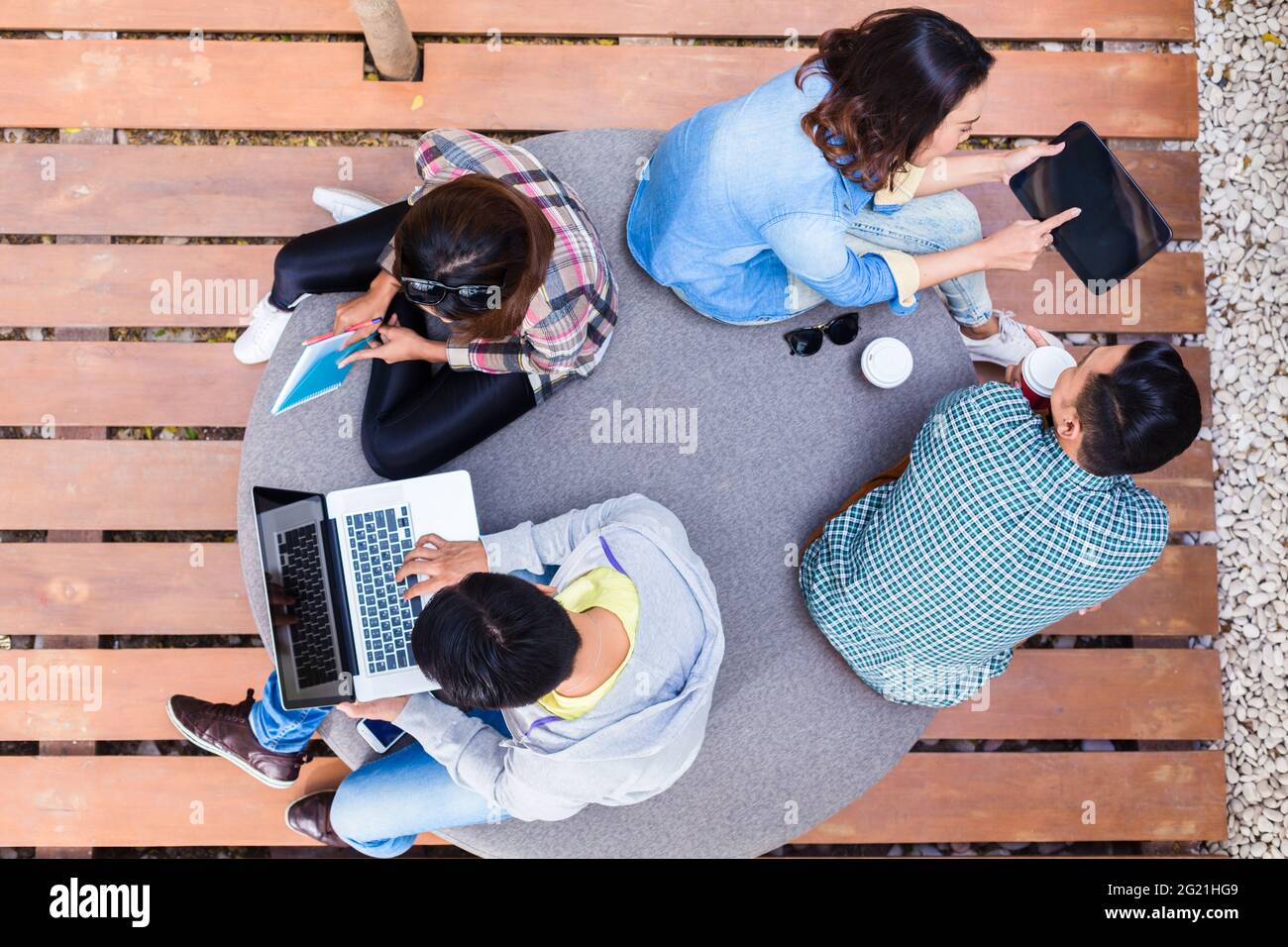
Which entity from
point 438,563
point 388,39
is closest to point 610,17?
point 388,39

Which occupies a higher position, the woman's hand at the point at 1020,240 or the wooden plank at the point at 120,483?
the woman's hand at the point at 1020,240

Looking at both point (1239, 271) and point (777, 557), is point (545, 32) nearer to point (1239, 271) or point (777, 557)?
point (777, 557)

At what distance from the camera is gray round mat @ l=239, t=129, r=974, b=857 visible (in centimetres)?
197

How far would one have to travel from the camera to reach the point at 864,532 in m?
1.83

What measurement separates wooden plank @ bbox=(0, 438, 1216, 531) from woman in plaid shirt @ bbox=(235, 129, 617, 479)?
1.82ft

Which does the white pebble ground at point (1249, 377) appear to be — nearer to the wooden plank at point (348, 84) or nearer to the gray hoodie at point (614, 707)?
the wooden plank at point (348, 84)

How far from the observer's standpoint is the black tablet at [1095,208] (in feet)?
6.32

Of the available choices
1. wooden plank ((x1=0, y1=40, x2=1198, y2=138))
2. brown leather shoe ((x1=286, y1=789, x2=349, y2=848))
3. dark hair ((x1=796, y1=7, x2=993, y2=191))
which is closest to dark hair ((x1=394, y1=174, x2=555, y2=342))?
dark hair ((x1=796, y1=7, x2=993, y2=191))

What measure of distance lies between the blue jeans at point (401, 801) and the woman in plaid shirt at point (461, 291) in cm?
65

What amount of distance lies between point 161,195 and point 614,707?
6.66ft

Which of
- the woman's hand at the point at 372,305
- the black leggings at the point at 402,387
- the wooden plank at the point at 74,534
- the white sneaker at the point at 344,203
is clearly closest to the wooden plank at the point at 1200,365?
the black leggings at the point at 402,387

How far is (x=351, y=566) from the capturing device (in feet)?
6.16
